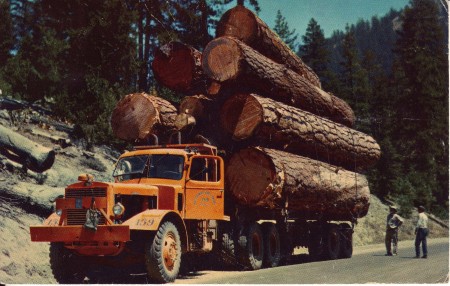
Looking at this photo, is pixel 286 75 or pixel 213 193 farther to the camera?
pixel 286 75

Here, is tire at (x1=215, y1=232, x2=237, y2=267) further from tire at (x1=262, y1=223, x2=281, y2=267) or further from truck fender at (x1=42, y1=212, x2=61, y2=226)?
truck fender at (x1=42, y1=212, x2=61, y2=226)

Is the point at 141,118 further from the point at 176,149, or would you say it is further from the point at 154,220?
the point at 154,220

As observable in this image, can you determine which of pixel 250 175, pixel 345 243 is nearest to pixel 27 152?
pixel 250 175

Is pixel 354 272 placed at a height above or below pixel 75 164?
below

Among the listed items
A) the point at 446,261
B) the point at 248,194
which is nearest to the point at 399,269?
the point at 446,261

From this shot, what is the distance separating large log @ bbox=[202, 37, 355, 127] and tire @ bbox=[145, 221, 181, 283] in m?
4.52

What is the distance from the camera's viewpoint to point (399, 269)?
12156 millimetres

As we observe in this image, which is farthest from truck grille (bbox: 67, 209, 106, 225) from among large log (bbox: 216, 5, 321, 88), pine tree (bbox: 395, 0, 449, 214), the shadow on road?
pine tree (bbox: 395, 0, 449, 214)

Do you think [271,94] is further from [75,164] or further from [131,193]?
[75,164]

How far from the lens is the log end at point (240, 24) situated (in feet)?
48.3

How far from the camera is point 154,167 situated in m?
11.2

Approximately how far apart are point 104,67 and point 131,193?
9.95 meters

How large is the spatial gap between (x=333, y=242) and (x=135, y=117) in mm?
7579

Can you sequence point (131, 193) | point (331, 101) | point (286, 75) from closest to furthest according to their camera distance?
point (131, 193), point (286, 75), point (331, 101)
